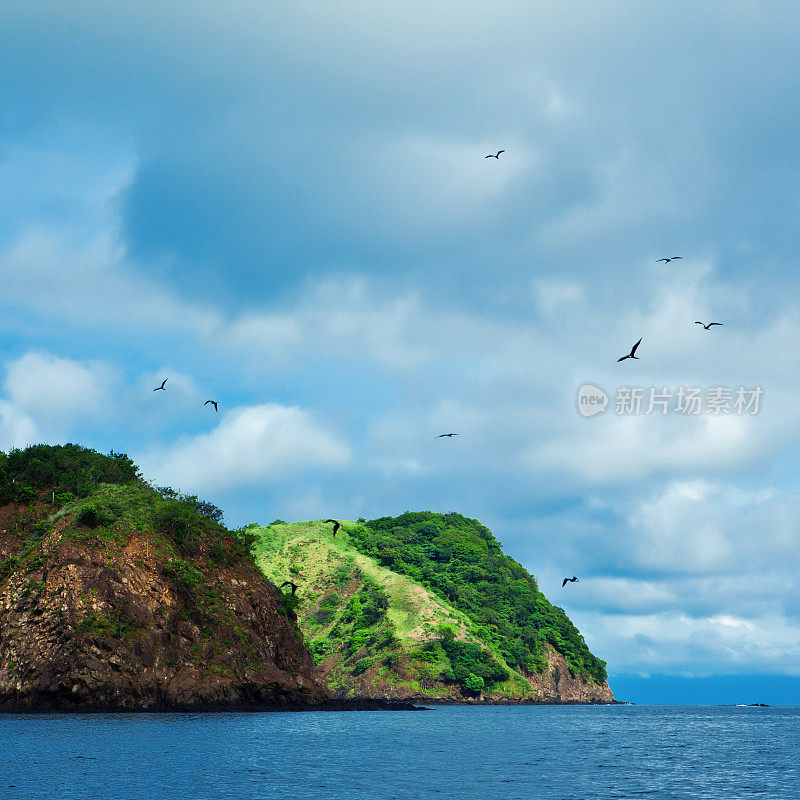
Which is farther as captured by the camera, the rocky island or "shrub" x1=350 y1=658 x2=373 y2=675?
"shrub" x1=350 y1=658 x2=373 y2=675

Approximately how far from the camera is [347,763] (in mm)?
44875

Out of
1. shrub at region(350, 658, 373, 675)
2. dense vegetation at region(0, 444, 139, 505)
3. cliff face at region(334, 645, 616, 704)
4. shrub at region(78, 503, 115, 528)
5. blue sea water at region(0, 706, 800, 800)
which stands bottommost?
cliff face at region(334, 645, 616, 704)

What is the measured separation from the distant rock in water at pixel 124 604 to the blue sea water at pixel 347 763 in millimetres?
4426

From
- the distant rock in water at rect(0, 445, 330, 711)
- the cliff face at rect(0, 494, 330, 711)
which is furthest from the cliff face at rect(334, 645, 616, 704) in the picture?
the cliff face at rect(0, 494, 330, 711)

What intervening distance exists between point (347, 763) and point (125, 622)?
124 ft

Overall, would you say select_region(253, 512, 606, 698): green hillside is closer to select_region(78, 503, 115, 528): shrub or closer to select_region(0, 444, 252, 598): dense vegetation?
select_region(0, 444, 252, 598): dense vegetation

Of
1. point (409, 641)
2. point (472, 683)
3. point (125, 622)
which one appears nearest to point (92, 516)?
point (125, 622)

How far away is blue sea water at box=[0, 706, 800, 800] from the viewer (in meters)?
34.8

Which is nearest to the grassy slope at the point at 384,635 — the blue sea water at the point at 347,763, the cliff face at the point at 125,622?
the cliff face at the point at 125,622

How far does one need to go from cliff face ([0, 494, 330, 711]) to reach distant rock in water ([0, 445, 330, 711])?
11 cm

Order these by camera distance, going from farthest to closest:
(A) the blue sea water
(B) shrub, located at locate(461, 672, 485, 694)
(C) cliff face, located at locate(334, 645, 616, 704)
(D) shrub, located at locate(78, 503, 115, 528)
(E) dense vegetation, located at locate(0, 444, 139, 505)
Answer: (B) shrub, located at locate(461, 672, 485, 694) < (C) cliff face, located at locate(334, 645, 616, 704) < (E) dense vegetation, located at locate(0, 444, 139, 505) < (D) shrub, located at locate(78, 503, 115, 528) < (A) the blue sea water

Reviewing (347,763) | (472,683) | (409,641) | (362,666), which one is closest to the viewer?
(347,763)

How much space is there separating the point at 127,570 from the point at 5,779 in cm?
4524

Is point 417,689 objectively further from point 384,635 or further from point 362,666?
point 384,635
